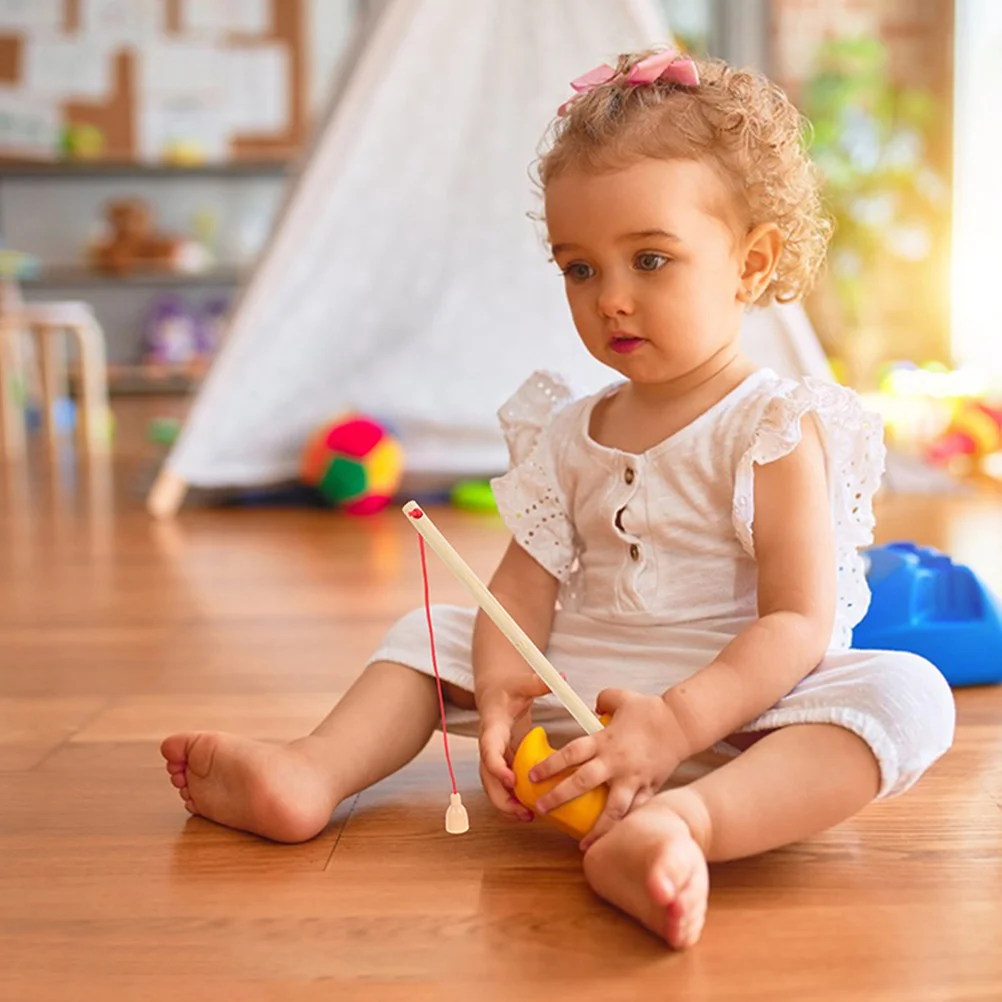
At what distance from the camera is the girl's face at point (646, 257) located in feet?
2.76

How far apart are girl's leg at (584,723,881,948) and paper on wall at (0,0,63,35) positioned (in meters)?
5.03

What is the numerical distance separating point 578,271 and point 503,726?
27cm

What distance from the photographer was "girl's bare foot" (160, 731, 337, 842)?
83 centimetres

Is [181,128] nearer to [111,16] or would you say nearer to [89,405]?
[111,16]

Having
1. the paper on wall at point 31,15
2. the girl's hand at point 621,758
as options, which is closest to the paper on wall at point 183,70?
the paper on wall at point 31,15

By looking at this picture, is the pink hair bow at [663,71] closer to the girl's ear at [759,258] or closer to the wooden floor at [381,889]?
the girl's ear at [759,258]

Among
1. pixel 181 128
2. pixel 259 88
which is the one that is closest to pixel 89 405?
pixel 181 128

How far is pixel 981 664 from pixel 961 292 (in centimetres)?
343

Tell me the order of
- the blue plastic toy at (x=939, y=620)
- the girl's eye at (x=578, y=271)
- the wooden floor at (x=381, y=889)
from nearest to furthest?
the wooden floor at (x=381, y=889) < the girl's eye at (x=578, y=271) < the blue plastic toy at (x=939, y=620)

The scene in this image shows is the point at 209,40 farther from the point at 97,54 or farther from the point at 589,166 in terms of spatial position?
the point at 589,166

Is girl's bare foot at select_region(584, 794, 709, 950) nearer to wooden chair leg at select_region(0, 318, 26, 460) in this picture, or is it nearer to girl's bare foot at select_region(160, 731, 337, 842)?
girl's bare foot at select_region(160, 731, 337, 842)

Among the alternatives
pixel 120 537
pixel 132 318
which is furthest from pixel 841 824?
pixel 132 318

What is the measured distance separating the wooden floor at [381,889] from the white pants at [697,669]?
0.23 feet

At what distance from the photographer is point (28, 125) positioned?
5168 millimetres
